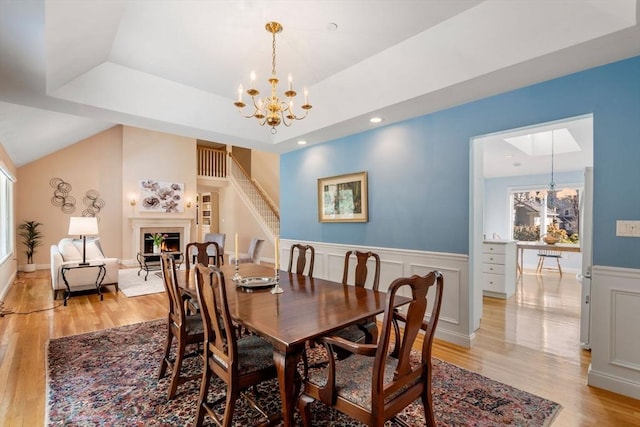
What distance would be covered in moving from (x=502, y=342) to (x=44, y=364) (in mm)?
4397

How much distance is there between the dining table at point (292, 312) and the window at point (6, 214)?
4860 millimetres

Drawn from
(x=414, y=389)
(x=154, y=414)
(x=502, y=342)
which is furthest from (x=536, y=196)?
(x=154, y=414)

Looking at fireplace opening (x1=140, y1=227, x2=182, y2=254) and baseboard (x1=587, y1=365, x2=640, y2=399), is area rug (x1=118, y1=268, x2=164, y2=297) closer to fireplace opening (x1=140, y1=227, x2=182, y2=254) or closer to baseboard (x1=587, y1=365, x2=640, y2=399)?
fireplace opening (x1=140, y1=227, x2=182, y2=254)

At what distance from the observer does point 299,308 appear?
1960 millimetres

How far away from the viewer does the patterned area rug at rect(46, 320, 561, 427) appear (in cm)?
197

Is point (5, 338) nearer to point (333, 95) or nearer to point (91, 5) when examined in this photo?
point (91, 5)

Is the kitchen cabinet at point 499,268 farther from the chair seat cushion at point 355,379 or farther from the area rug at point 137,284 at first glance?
the area rug at point 137,284

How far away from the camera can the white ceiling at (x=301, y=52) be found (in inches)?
80.8

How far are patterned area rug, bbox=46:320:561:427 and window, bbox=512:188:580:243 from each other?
6.67 meters

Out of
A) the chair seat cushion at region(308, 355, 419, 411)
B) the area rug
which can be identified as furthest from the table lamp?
the chair seat cushion at region(308, 355, 419, 411)

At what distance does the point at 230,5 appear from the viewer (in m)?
2.36

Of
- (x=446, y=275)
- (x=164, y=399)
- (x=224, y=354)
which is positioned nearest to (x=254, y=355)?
(x=224, y=354)

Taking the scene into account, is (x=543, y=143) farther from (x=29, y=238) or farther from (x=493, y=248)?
(x=29, y=238)

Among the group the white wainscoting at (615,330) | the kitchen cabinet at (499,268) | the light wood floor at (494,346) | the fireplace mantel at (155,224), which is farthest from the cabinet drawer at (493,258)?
the fireplace mantel at (155,224)
